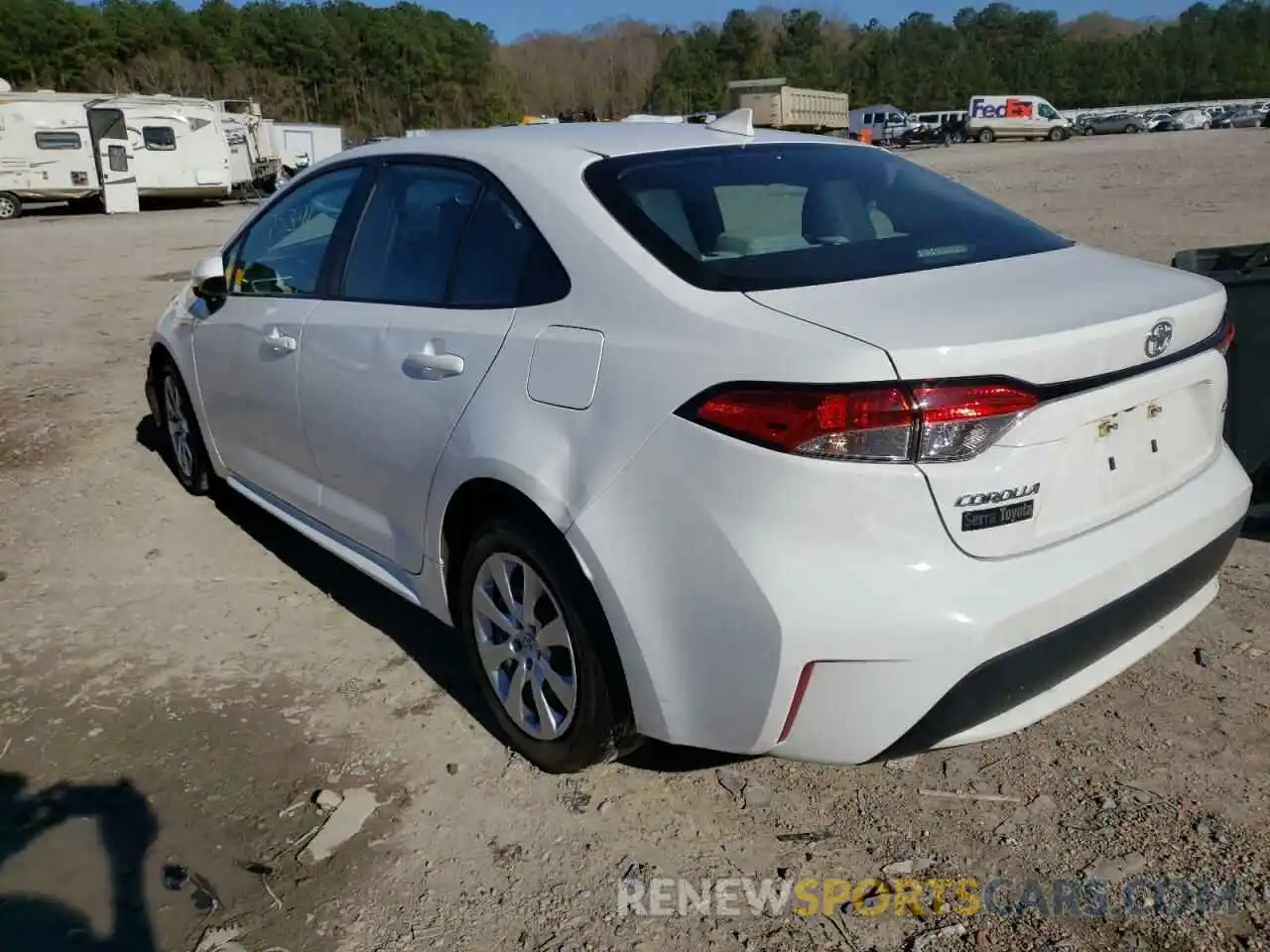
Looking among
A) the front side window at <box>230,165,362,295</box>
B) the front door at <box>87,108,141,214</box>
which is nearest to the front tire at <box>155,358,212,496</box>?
the front side window at <box>230,165,362,295</box>

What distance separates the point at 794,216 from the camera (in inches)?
114

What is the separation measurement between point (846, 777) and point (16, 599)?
3.31 m

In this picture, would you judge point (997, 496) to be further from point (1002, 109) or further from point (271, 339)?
point (1002, 109)

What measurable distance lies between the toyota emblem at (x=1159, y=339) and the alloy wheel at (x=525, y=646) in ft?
4.88

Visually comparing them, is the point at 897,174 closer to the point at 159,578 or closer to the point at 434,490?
the point at 434,490

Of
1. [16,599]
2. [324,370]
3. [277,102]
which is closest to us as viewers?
[324,370]

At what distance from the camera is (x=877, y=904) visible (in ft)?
7.82

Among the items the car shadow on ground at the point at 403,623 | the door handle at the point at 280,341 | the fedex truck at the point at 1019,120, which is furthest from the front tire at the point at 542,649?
the fedex truck at the point at 1019,120

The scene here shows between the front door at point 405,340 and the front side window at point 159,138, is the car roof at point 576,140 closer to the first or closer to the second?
the front door at point 405,340

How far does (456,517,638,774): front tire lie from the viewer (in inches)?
99.6

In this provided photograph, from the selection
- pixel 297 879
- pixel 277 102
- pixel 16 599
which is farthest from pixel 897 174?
pixel 277 102

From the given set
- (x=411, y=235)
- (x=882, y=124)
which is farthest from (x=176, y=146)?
(x=882, y=124)

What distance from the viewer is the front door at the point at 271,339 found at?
368 cm

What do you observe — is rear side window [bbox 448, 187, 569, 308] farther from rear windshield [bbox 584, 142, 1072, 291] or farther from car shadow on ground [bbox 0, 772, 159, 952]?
car shadow on ground [bbox 0, 772, 159, 952]
